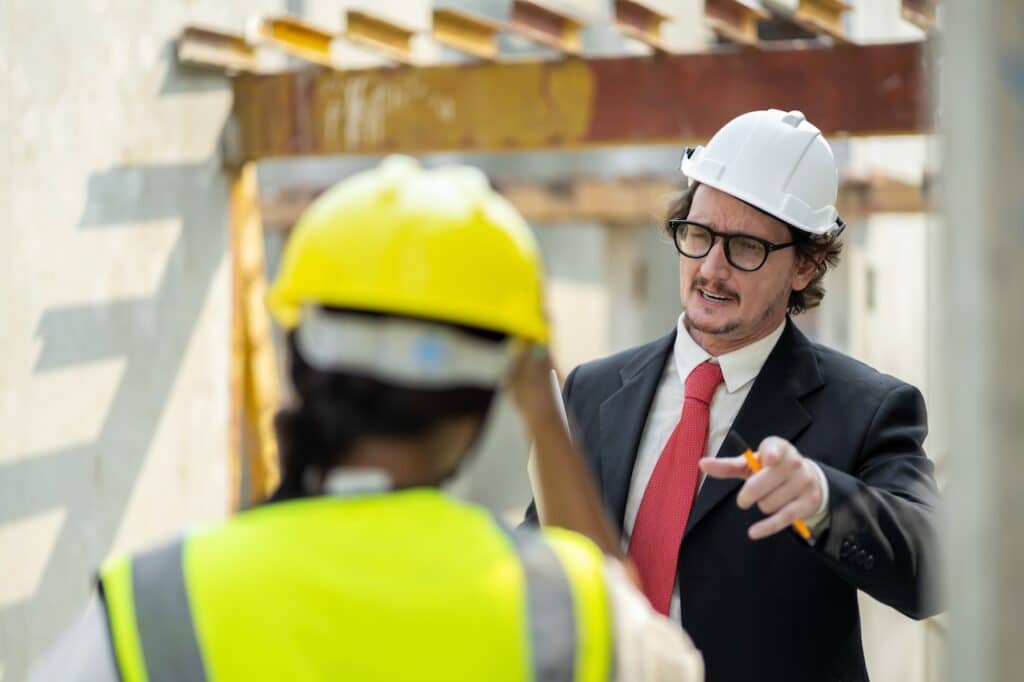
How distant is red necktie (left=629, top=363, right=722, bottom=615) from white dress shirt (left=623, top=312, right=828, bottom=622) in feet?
0.07

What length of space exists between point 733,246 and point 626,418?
41 centimetres

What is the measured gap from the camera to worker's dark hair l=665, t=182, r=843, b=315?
312 cm

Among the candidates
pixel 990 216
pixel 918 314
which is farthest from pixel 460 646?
pixel 918 314

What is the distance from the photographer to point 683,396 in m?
3.04

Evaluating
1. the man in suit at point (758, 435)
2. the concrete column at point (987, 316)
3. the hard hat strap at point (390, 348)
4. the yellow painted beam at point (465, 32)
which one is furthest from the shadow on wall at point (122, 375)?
the concrete column at point (987, 316)

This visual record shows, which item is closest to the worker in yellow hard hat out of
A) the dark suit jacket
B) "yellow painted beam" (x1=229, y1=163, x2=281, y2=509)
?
the dark suit jacket

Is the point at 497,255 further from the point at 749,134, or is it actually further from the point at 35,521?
the point at 35,521

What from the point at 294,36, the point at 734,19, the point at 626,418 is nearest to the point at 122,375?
the point at 294,36

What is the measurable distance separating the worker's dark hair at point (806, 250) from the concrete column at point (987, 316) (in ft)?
5.94

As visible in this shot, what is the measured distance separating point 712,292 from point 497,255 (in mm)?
1513

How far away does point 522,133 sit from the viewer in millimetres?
5414

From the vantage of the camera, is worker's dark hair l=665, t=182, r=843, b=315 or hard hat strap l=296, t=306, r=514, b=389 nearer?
hard hat strap l=296, t=306, r=514, b=389

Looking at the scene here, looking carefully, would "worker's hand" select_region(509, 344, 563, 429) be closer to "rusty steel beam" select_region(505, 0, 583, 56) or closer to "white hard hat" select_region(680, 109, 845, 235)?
"white hard hat" select_region(680, 109, 845, 235)

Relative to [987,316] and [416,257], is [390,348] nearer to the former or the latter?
[416,257]
